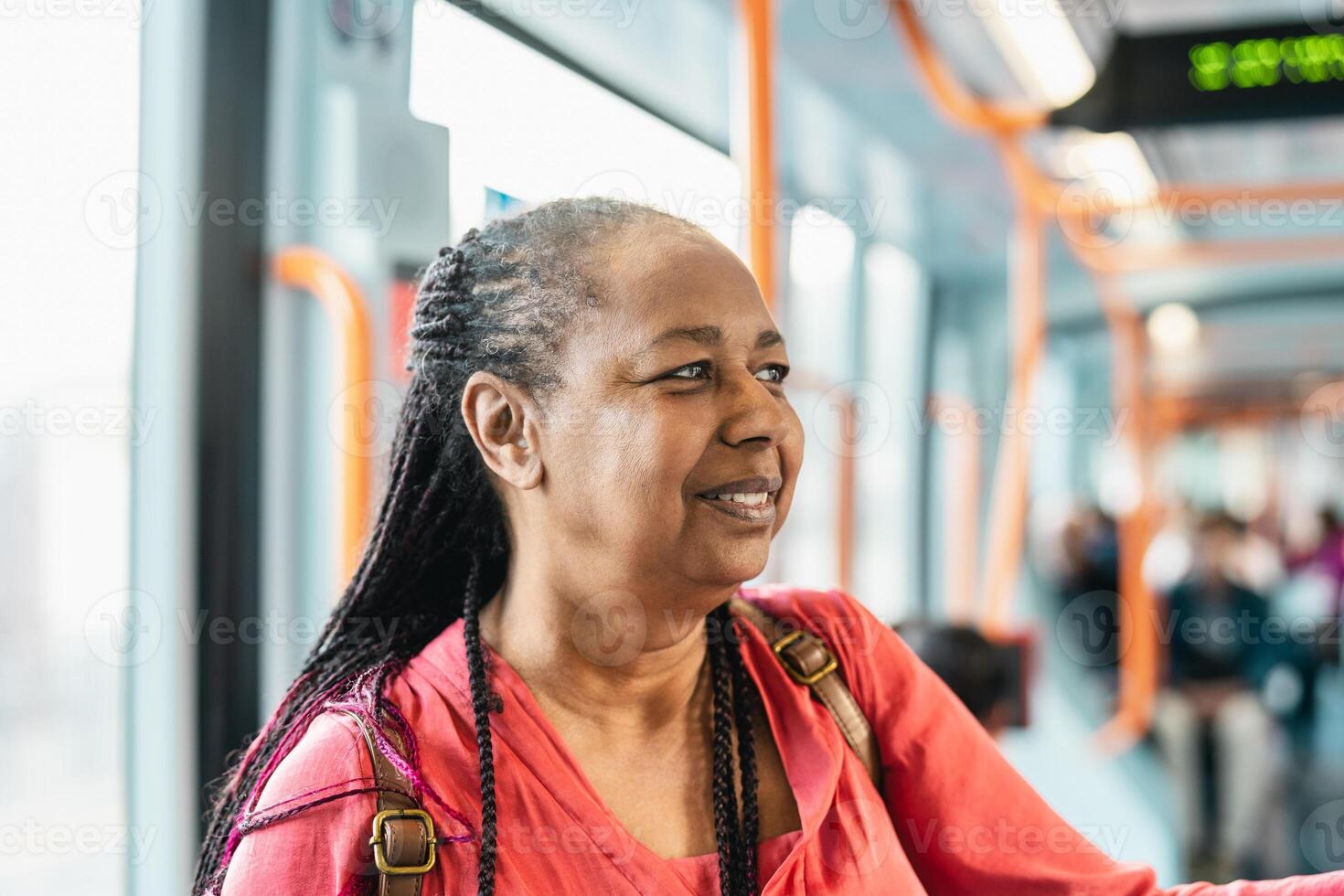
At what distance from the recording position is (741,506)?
1.10 m

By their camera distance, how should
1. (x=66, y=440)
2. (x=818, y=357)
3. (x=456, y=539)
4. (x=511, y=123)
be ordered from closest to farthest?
(x=456, y=539) < (x=66, y=440) < (x=511, y=123) < (x=818, y=357)

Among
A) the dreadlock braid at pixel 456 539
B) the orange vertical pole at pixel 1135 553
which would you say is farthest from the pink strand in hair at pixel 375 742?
the orange vertical pole at pixel 1135 553

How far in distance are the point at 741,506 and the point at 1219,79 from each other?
5.46 ft

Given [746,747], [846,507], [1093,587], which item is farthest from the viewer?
[1093,587]

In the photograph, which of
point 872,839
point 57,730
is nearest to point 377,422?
point 57,730

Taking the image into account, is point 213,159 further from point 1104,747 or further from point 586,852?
point 1104,747

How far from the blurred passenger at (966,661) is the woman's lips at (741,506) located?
1.66 metres

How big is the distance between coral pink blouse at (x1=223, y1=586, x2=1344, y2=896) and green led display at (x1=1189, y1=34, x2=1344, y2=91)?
153 cm

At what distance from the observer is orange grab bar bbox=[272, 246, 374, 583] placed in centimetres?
205

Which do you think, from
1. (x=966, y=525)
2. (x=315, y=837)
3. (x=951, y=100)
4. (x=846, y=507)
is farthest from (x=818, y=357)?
(x=315, y=837)

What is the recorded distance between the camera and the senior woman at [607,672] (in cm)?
107

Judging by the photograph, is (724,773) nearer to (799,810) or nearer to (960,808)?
(799,810)

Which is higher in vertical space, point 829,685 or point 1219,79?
point 1219,79

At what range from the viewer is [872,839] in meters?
1.13
